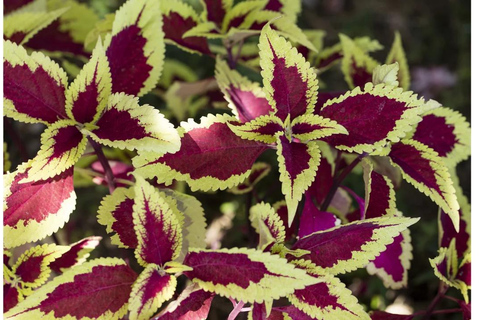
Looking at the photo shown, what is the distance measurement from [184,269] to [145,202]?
9 centimetres

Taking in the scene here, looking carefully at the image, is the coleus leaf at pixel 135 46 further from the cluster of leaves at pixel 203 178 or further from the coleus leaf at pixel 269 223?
the coleus leaf at pixel 269 223

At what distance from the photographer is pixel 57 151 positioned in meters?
0.68

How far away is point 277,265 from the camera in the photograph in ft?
1.91

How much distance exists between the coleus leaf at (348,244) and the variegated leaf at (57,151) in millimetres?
313

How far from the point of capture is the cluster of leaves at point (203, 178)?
0.62m

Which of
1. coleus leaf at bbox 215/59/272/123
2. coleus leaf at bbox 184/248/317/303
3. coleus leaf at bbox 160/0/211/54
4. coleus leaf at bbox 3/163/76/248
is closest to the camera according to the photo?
coleus leaf at bbox 184/248/317/303

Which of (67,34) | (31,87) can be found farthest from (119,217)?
(67,34)

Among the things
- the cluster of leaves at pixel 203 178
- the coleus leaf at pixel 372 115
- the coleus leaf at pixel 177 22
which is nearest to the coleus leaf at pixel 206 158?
the cluster of leaves at pixel 203 178

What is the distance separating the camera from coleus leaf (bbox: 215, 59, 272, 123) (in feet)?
2.61

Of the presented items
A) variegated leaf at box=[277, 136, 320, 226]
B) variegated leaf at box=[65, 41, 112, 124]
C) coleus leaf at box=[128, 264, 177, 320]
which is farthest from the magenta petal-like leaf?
variegated leaf at box=[65, 41, 112, 124]

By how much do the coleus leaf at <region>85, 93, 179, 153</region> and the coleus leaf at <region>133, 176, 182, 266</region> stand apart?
0.06 meters

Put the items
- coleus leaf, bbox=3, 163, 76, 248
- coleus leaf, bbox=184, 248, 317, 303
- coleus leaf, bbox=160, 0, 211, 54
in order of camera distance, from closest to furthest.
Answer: coleus leaf, bbox=184, 248, 317, 303
coleus leaf, bbox=3, 163, 76, 248
coleus leaf, bbox=160, 0, 211, 54

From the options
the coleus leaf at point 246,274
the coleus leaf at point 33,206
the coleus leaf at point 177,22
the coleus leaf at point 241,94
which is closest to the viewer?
the coleus leaf at point 246,274

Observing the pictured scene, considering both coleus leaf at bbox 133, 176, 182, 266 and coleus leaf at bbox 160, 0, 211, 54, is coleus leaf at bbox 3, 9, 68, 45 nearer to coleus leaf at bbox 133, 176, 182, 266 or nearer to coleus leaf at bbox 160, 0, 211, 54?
coleus leaf at bbox 160, 0, 211, 54
